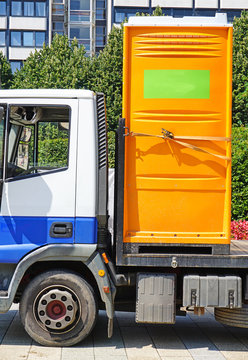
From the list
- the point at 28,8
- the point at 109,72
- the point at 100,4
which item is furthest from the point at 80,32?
the point at 109,72

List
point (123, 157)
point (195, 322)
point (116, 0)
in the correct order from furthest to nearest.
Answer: point (116, 0) → point (195, 322) → point (123, 157)

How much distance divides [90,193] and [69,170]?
0.34 m

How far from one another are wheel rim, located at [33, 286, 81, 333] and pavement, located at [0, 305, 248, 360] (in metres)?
0.29

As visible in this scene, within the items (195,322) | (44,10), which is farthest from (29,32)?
(195,322)

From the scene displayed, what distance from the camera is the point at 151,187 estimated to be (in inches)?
242

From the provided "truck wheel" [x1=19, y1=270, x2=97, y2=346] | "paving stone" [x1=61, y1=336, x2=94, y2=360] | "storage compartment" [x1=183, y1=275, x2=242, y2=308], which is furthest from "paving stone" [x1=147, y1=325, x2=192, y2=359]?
"truck wheel" [x1=19, y1=270, x2=97, y2=346]

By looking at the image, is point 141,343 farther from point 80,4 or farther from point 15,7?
point 80,4

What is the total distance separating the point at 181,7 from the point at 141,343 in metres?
53.8

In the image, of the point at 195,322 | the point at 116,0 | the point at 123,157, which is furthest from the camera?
the point at 116,0

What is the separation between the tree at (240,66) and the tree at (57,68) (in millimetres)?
9616

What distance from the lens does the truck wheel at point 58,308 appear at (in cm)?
621

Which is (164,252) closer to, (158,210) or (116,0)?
(158,210)

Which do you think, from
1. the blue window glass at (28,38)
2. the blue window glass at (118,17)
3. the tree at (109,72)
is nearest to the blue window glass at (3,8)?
the blue window glass at (28,38)

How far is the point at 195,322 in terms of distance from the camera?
7922 mm
